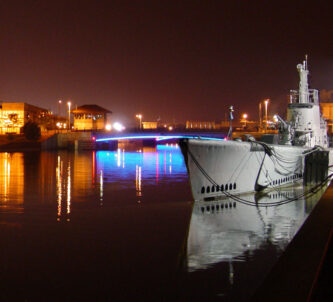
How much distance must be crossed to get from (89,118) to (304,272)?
12777 centimetres

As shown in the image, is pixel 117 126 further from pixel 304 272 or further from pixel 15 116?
pixel 304 272

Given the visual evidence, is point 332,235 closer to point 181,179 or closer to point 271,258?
point 271,258

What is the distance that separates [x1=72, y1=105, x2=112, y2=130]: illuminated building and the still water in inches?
4095

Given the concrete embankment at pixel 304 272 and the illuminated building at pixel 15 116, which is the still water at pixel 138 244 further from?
the illuminated building at pixel 15 116

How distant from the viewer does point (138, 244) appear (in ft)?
53.4

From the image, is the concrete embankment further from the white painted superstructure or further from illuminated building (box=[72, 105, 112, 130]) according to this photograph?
illuminated building (box=[72, 105, 112, 130])

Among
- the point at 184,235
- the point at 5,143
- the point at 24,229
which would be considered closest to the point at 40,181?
the point at 24,229

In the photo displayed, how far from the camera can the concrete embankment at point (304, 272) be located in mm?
8336

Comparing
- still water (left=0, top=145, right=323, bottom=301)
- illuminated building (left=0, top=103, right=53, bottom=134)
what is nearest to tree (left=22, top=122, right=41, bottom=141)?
illuminated building (left=0, top=103, right=53, bottom=134)

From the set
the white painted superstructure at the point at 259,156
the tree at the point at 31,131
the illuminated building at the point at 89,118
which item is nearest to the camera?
the white painted superstructure at the point at 259,156

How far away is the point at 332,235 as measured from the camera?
40.9ft

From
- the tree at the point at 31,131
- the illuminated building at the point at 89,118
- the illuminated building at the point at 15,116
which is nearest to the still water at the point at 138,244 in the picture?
the tree at the point at 31,131

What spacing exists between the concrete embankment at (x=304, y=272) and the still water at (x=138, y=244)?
1.56m

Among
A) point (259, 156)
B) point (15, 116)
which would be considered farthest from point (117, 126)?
point (259, 156)
